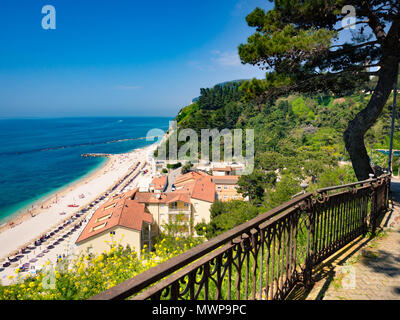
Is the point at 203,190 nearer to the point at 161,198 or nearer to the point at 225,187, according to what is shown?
the point at 161,198

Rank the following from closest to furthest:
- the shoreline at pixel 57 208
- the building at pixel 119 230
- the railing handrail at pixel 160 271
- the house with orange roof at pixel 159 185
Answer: the railing handrail at pixel 160 271 < the building at pixel 119 230 < the shoreline at pixel 57 208 < the house with orange roof at pixel 159 185

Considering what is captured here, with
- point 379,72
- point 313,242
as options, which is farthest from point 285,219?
point 379,72

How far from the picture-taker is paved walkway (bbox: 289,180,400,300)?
9.84 ft

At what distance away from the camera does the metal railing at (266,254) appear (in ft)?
4.41

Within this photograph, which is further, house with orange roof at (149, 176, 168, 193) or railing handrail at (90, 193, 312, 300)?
house with orange roof at (149, 176, 168, 193)

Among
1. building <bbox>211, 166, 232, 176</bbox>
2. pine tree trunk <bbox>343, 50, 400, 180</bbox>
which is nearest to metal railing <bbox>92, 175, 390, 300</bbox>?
pine tree trunk <bbox>343, 50, 400, 180</bbox>

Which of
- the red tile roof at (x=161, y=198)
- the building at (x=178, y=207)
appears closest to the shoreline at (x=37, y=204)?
the red tile roof at (x=161, y=198)

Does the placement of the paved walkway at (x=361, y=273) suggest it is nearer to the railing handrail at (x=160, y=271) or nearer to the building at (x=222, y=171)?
the railing handrail at (x=160, y=271)

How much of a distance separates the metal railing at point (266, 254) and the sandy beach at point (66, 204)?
21.5 metres

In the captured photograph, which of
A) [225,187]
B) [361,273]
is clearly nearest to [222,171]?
[225,187]

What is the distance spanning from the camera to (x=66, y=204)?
109 ft

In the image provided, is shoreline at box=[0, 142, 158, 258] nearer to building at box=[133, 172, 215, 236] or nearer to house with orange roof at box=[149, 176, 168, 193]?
house with orange roof at box=[149, 176, 168, 193]

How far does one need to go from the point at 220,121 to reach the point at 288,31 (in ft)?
167

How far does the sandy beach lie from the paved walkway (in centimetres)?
2154
